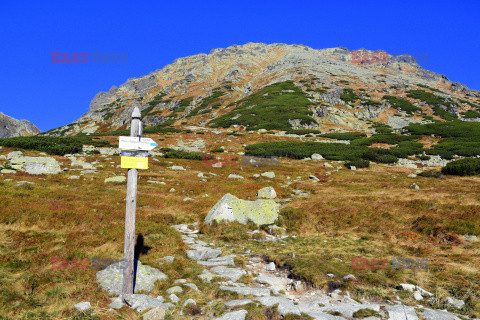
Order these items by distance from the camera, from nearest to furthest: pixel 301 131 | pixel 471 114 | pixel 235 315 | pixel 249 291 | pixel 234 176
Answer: pixel 235 315 < pixel 249 291 < pixel 234 176 < pixel 301 131 < pixel 471 114

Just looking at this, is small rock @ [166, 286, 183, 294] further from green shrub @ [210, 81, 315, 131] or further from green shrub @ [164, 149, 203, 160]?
green shrub @ [210, 81, 315, 131]

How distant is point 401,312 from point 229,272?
457 cm

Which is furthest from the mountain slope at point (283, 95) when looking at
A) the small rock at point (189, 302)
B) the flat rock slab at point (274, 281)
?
the small rock at point (189, 302)

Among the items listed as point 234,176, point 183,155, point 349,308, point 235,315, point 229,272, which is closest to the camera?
point 235,315

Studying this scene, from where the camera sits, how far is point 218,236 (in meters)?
11.9

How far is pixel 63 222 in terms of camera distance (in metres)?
10.7

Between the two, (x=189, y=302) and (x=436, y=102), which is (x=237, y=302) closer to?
A: (x=189, y=302)

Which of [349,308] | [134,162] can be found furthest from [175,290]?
[349,308]

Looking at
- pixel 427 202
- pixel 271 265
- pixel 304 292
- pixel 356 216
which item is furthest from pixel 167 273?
pixel 427 202

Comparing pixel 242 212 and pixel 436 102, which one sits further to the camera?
pixel 436 102

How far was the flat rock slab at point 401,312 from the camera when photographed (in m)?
5.31

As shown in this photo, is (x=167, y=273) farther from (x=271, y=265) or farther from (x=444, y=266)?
(x=444, y=266)

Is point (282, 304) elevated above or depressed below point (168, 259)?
above

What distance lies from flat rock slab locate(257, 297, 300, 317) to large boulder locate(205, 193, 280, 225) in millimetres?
6882
